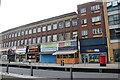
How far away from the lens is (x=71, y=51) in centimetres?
4050

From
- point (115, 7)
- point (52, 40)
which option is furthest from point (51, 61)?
point (115, 7)

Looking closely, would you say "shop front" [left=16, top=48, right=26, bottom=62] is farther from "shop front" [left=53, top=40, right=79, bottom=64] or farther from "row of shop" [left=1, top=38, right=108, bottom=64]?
"shop front" [left=53, top=40, right=79, bottom=64]

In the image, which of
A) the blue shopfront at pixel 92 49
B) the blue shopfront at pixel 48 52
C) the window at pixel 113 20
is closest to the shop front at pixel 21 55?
the blue shopfront at pixel 48 52

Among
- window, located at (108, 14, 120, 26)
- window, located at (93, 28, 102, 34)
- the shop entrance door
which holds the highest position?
window, located at (108, 14, 120, 26)

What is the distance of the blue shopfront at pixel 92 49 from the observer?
36.9 m

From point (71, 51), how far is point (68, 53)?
0.76m

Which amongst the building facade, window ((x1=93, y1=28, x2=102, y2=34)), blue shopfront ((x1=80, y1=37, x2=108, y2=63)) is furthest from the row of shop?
the building facade

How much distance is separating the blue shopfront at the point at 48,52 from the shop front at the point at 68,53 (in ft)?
6.50

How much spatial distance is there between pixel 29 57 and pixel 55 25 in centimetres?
1205

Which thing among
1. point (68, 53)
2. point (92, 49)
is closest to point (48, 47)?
point (68, 53)

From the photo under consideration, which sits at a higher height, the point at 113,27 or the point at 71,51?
the point at 113,27

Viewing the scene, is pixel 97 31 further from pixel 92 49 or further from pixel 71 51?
pixel 71 51

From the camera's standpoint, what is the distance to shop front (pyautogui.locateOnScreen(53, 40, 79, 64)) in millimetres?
39781

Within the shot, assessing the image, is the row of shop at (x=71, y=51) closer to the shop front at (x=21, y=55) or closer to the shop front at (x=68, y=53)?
the shop front at (x=68, y=53)
